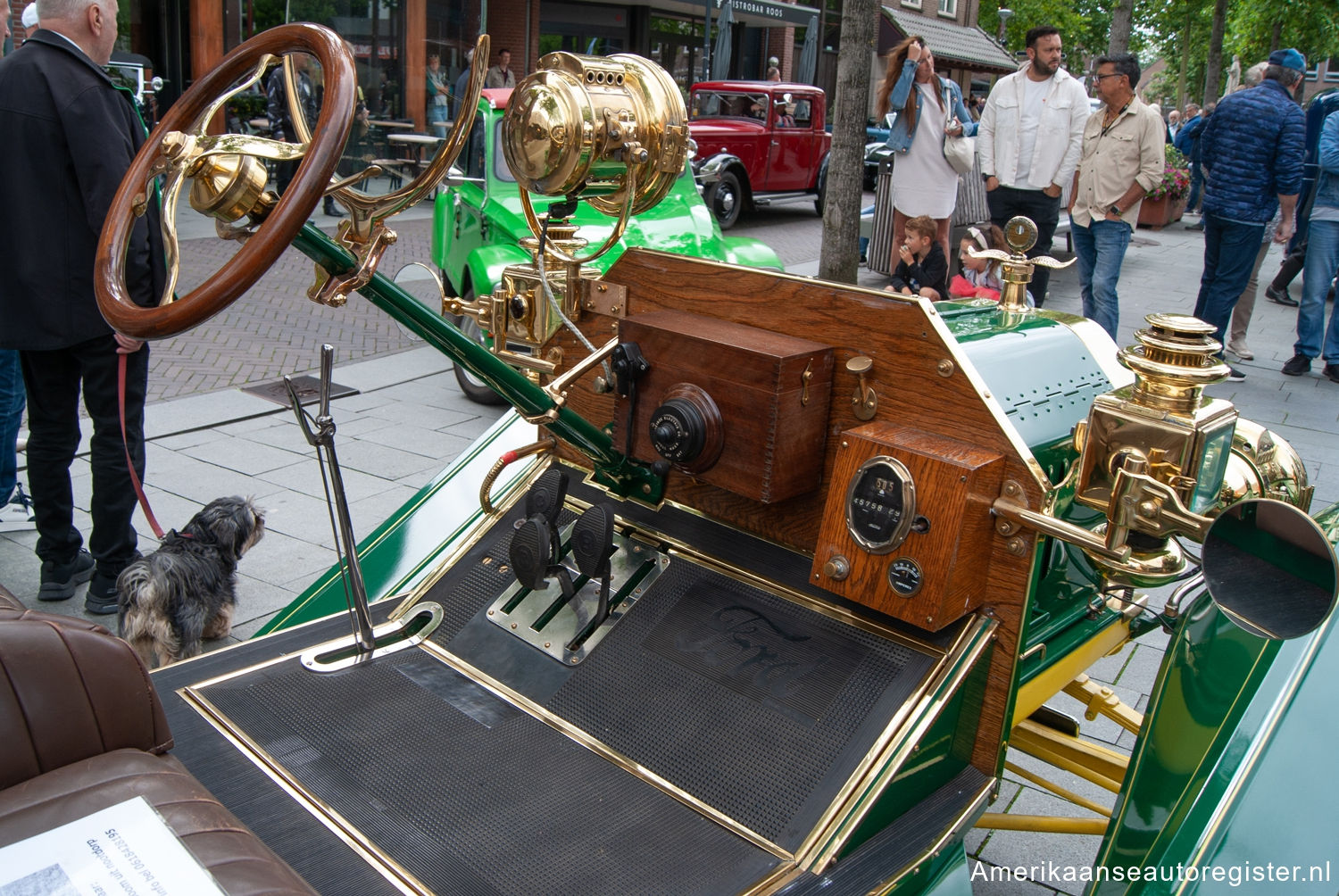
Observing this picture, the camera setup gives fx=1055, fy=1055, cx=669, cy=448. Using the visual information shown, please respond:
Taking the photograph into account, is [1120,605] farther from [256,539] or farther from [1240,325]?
[1240,325]

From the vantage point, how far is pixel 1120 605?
79.8 inches

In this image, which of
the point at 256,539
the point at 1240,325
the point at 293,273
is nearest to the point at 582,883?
the point at 256,539

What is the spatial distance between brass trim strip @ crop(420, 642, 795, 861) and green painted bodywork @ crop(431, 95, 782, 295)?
11.5 feet

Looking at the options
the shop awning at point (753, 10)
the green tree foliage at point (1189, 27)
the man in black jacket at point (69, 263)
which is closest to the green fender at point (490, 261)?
the man in black jacket at point (69, 263)

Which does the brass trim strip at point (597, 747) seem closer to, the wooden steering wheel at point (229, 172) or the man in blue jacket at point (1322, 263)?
the wooden steering wheel at point (229, 172)

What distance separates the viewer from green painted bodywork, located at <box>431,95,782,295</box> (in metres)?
5.89

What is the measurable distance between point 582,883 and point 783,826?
1.18 feet

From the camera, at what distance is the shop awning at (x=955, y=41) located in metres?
26.0

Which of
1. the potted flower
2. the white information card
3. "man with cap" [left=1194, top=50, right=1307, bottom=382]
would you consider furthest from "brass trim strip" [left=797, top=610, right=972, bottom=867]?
the potted flower

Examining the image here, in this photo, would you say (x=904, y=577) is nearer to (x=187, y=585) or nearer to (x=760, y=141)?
(x=187, y=585)

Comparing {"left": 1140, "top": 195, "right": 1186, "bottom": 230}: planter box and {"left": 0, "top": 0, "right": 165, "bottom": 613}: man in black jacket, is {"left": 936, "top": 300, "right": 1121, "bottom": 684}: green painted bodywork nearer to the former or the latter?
{"left": 0, "top": 0, "right": 165, "bottom": 613}: man in black jacket

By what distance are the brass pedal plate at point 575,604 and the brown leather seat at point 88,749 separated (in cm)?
81

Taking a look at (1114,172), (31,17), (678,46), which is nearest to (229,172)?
(31,17)

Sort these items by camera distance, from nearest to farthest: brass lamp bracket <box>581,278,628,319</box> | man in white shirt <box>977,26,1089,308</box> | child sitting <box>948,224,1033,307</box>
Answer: brass lamp bracket <box>581,278,628,319</box>, child sitting <box>948,224,1033,307</box>, man in white shirt <box>977,26,1089,308</box>
